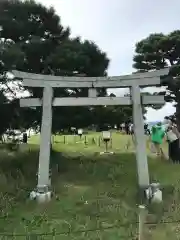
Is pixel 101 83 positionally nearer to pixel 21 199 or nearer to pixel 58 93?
pixel 58 93

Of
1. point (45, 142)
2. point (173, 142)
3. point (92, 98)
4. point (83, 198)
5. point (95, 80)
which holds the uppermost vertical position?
point (95, 80)

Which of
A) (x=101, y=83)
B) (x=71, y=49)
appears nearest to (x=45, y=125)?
(x=101, y=83)

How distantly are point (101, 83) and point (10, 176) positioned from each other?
3.34 meters

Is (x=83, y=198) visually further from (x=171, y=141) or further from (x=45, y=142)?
(x=171, y=141)

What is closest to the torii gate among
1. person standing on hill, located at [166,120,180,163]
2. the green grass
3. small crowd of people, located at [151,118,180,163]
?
the green grass

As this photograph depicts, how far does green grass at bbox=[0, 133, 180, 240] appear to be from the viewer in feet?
20.8

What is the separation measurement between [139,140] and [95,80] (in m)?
1.83

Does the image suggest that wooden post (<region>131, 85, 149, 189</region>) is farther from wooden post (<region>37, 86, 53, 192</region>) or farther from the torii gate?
wooden post (<region>37, 86, 53, 192</region>)

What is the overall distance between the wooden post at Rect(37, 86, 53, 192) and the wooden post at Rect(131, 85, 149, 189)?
2.04m

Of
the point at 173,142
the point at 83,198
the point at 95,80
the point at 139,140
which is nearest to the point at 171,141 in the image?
the point at 173,142

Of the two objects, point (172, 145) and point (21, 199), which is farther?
point (172, 145)

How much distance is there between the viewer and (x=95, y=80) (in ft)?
29.8

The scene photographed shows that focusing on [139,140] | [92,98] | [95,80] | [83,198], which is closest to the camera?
[83,198]

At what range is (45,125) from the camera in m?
8.81
